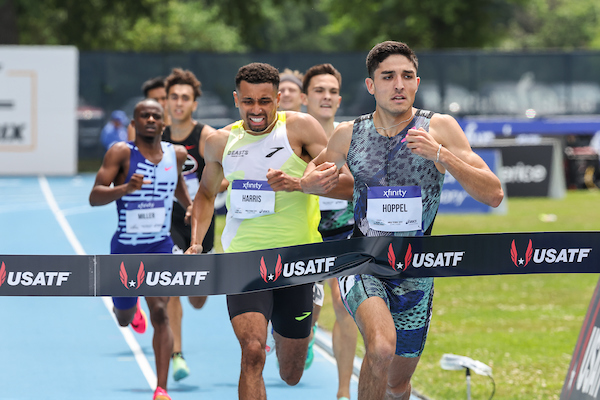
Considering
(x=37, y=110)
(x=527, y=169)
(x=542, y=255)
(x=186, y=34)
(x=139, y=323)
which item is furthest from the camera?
(x=186, y=34)

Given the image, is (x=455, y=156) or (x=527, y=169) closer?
(x=455, y=156)

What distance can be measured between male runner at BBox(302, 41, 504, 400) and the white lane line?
2.78 meters

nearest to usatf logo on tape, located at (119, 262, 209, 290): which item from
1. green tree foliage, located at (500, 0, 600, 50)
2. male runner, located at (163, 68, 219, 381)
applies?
male runner, located at (163, 68, 219, 381)

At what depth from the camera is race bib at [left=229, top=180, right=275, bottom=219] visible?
18.4 ft

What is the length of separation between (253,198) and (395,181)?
937 mm

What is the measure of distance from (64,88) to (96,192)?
2254 centimetres

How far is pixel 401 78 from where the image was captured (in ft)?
16.9

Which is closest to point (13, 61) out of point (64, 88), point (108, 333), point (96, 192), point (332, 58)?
point (64, 88)

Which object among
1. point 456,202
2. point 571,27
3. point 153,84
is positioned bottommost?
point 456,202

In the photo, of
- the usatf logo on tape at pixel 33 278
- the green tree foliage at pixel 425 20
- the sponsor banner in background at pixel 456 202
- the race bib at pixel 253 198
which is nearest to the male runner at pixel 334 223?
the race bib at pixel 253 198

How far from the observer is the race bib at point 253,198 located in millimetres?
5609

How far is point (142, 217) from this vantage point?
711 centimetres

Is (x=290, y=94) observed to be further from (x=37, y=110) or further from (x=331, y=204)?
(x=37, y=110)

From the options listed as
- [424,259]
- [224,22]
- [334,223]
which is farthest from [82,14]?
[424,259]
